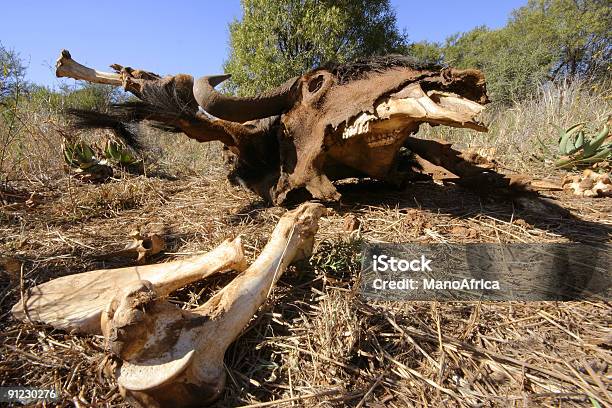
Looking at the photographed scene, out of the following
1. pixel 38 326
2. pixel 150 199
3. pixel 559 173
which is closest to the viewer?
pixel 38 326

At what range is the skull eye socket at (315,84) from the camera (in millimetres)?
2541

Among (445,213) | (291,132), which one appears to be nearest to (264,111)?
(291,132)

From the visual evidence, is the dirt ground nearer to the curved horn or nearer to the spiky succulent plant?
the curved horn

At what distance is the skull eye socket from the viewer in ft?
8.34

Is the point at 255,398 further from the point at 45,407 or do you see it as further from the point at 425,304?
the point at 425,304

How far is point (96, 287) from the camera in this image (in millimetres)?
1521

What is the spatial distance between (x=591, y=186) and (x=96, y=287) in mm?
3861

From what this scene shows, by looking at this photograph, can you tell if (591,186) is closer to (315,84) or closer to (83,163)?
(315,84)

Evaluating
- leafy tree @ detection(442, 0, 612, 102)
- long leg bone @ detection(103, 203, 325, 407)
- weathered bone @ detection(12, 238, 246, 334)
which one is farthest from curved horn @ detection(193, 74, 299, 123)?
leafy tree @ detection(442, 0, 612, 102)

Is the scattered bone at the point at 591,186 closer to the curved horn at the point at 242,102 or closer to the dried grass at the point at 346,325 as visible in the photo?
the dried grass at the point at 346,325

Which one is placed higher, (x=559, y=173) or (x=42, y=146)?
(x=42, y=146)

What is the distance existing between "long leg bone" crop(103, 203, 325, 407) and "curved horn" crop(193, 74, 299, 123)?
1.65 m

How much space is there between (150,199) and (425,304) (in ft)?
8.08

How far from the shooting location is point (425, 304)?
1.61 meters
